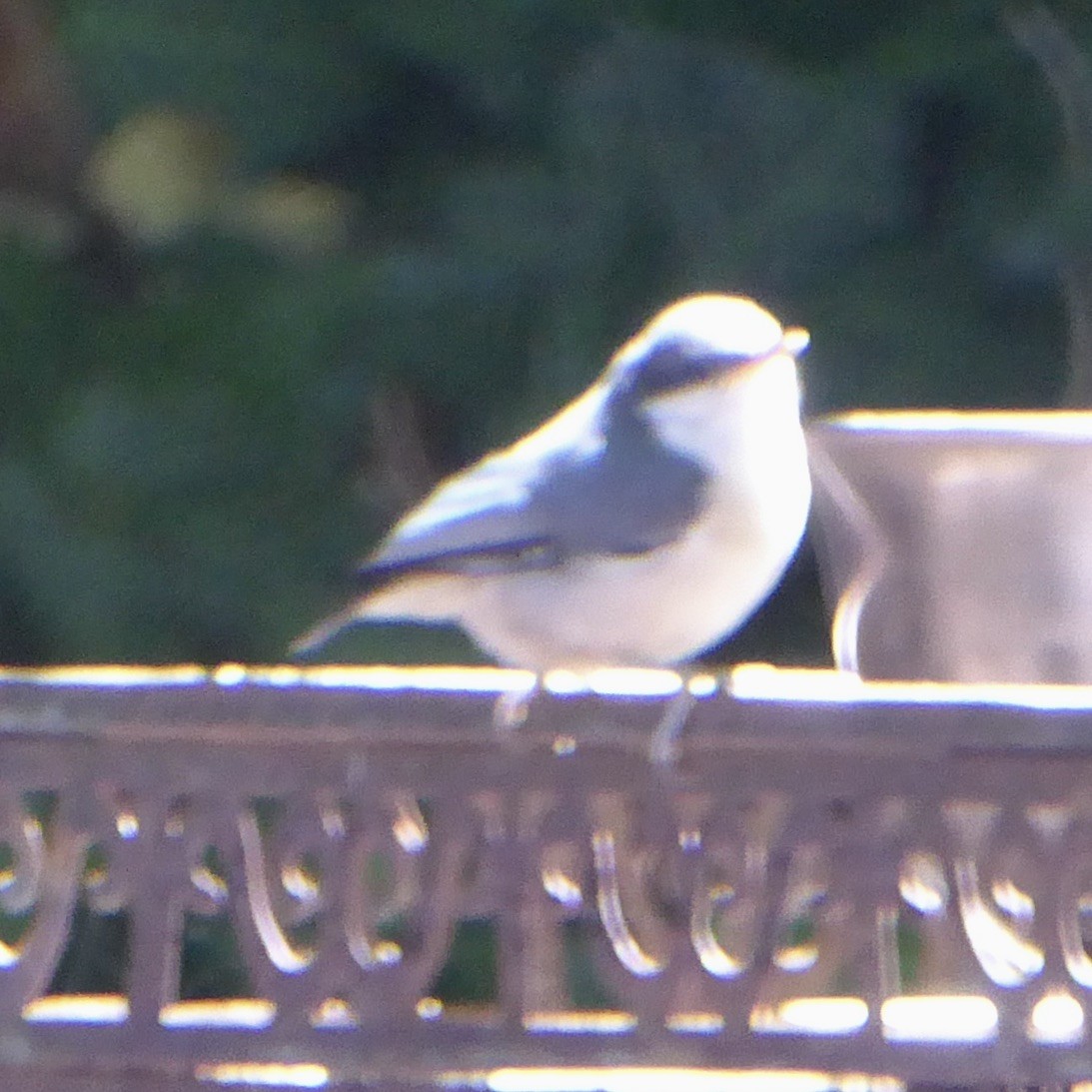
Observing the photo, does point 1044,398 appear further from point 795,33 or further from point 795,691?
point 795,691

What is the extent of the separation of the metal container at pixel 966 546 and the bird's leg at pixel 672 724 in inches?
12.5

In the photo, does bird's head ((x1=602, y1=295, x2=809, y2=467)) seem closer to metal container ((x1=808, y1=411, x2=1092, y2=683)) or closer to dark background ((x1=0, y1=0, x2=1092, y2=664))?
metal container ((x1=808, y1=411, x2=1092, y2=683))

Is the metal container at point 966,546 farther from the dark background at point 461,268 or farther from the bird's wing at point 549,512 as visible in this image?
the dark background at point 461,268

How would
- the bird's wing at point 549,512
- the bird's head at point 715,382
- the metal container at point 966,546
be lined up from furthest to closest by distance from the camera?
the bird's head at point 715,382, the bird's wing at point 549,512, the metal container at point 966,546

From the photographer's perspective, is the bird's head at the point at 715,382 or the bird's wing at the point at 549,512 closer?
the bird's wing at the point at 549,512

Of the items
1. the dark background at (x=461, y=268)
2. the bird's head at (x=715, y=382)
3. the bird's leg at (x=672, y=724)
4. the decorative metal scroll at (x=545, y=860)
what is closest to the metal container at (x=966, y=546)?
the decorative metal scroll at (x=545, y=860)

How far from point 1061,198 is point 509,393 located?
75cm

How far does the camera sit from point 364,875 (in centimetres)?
120

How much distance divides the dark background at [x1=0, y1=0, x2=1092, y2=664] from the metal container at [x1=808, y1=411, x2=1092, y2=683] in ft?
4.64

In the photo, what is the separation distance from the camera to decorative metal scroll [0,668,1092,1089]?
1.13 m

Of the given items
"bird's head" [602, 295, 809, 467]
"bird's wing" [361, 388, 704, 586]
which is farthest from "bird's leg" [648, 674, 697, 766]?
"bird's head" [602, 295, 809, 467]

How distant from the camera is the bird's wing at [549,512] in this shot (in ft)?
5.75

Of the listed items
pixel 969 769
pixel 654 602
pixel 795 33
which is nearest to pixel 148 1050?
pixel 969 769

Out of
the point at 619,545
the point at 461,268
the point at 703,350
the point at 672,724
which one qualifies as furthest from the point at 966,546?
the point at 461,268
